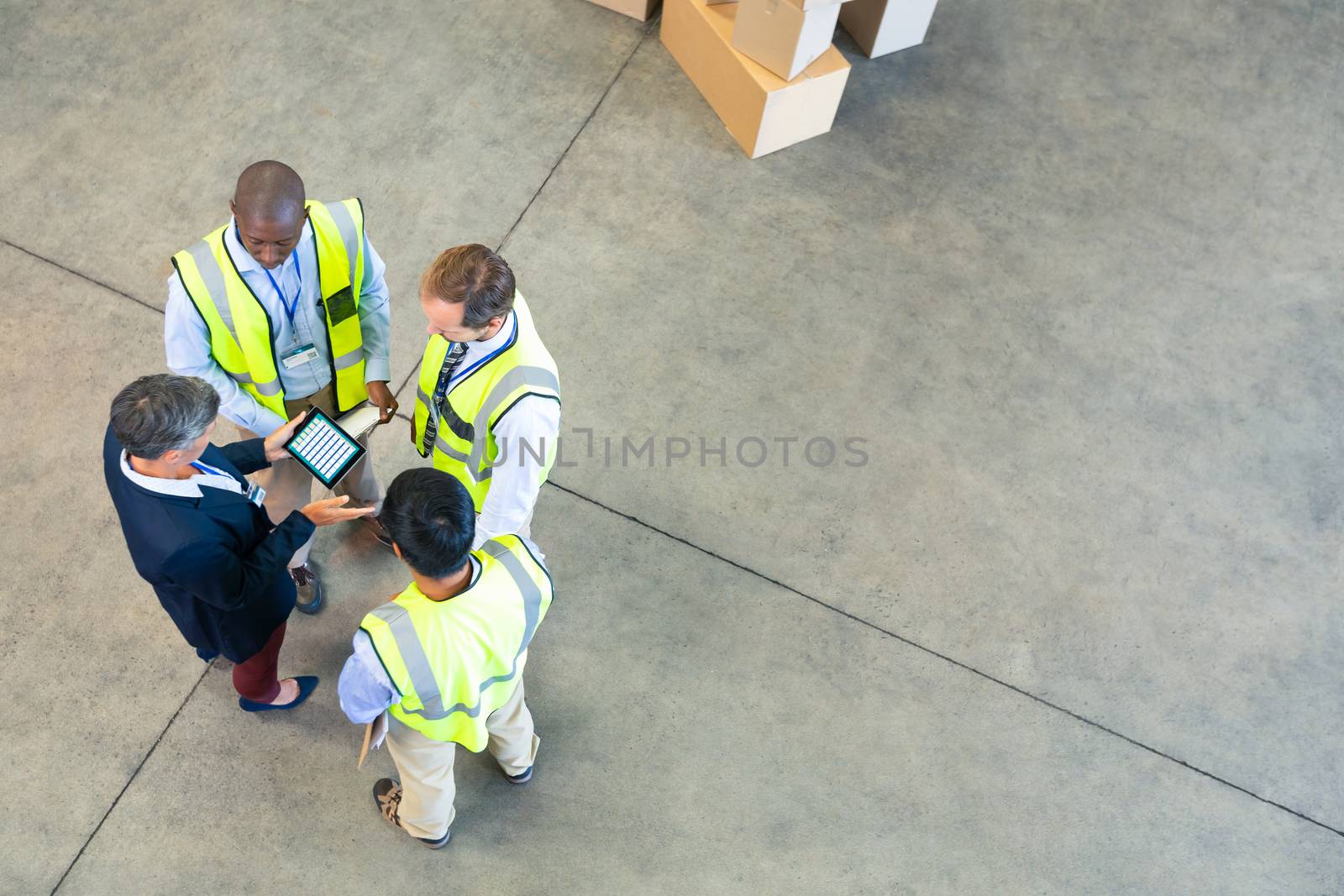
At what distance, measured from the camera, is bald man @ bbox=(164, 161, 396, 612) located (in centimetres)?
258

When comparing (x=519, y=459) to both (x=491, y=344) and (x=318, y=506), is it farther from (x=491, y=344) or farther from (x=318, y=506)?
(x=318, y=506)


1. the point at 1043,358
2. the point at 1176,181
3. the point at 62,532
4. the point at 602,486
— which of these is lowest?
the point at 62,532

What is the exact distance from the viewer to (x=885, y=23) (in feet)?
16.6

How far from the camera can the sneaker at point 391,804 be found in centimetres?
320

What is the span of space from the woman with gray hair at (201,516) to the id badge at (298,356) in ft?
0.64

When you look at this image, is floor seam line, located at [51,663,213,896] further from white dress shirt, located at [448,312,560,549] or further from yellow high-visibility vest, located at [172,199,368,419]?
white dress shirt, located at [448,312,560,549]

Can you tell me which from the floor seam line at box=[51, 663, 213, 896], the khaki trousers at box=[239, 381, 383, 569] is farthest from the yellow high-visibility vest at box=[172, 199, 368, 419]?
the floor seam line at box=[51, 663, 213, 896]

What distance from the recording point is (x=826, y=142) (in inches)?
195

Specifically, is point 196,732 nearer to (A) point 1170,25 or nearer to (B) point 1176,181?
(B) point 1176,181

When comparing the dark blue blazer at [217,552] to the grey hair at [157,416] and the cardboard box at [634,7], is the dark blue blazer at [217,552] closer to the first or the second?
the grey hair at [157,416]

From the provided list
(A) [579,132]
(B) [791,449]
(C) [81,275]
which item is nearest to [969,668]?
(B) [791,449]

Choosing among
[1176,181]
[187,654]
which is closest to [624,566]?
[187,654]

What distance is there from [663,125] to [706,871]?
→ 11.0 ft

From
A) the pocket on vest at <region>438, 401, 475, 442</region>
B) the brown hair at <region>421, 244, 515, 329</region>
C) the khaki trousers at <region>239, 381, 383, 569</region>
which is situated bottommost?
the khaki trousers at <region>239, 381, 383, 569</region>
